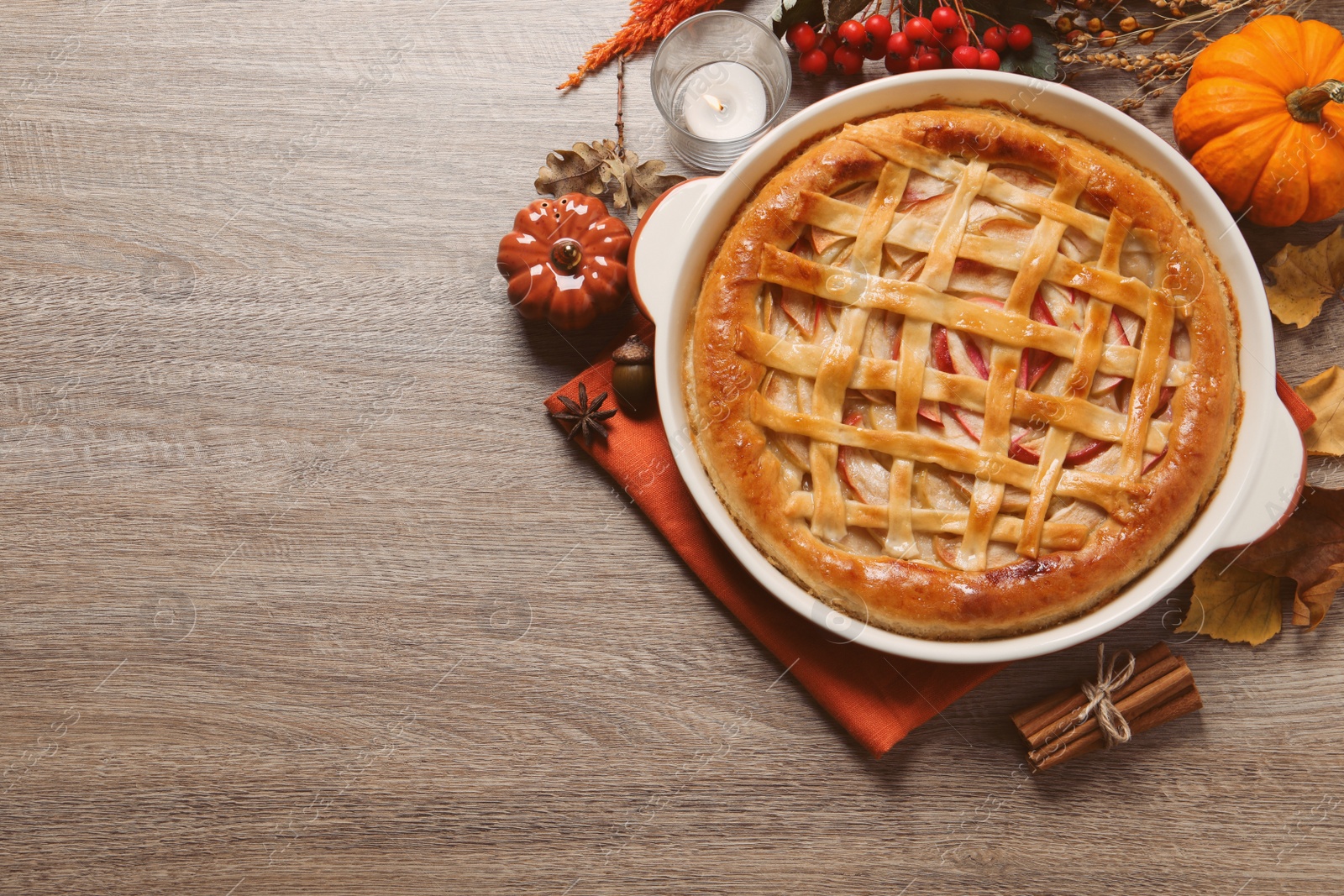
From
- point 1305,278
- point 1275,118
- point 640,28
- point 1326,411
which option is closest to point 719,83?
point 640,28

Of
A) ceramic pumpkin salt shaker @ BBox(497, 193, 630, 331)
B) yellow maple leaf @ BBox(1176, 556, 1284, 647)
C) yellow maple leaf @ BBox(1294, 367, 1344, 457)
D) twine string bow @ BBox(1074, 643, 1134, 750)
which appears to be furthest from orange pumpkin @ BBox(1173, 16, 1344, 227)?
ceramic pumpkin salt shaker @ BBox(497, 193, 630, 331)

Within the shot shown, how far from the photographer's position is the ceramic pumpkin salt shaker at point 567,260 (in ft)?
5.22

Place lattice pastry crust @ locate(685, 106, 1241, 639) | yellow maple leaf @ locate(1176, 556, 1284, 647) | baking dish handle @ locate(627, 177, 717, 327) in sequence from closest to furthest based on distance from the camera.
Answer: lattice pastry crust @ locate(685, 106, 1241, 639) → baking dish handle @ locate(627, 177, 717, 327) → yellow maple leaf @ locate(1176, 556, 1284, 647)

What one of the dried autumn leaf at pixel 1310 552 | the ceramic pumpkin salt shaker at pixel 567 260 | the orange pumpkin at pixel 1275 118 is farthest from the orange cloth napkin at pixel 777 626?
the orange pumpkin at pixel 1275 118

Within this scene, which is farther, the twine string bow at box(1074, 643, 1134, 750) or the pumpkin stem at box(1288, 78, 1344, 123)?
the twine string bow at box(1074, 643, 1134, 750)

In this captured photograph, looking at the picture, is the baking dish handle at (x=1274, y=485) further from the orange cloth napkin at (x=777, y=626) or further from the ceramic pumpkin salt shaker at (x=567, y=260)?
the ceramic pumpkin salt shaker at (x=567, y=260)

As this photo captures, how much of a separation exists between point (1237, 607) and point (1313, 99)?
100 centimetres

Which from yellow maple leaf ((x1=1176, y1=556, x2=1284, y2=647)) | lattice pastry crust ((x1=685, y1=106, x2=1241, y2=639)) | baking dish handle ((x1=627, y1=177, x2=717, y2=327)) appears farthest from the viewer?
yellow maple leaf ((x1=1176, y1=556, x2=1284, y2=647))

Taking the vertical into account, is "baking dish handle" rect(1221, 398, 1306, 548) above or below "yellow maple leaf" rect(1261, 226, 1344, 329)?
below

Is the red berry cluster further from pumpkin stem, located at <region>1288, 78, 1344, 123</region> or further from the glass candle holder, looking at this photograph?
pumpkin stem, located at <region>1288, 78, 1344, 123</region>

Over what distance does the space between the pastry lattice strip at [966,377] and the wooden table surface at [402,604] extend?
1.45ft

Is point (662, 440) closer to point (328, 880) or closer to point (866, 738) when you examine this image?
point (866, 738)

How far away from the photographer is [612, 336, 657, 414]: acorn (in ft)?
5.29

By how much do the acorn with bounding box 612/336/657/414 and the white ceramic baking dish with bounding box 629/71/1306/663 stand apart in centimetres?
11
